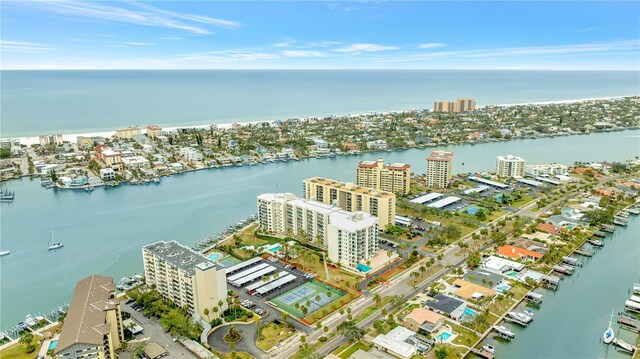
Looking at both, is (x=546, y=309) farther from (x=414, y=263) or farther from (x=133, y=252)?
(x=133, y=252)

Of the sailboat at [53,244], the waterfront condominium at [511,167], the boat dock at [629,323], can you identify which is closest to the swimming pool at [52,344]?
the sailboat at [53,244]

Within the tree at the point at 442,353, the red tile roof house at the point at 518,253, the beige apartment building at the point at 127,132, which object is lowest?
the tree at the point at 442,353

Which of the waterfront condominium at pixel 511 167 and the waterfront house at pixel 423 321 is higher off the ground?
the waterfront condominium at pixel 511 167

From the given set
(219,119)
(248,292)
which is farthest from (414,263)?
(219,119)

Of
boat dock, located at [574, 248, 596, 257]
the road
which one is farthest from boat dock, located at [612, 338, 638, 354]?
boat dock, located at [574, 248, 596, 257]

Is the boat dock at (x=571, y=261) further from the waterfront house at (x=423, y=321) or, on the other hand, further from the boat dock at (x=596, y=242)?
the waterfront house at (x=423, y=321)

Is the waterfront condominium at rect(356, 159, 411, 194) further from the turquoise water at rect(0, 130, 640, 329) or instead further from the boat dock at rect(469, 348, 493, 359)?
the boat dock at rect(469, 348, 493, 359)
